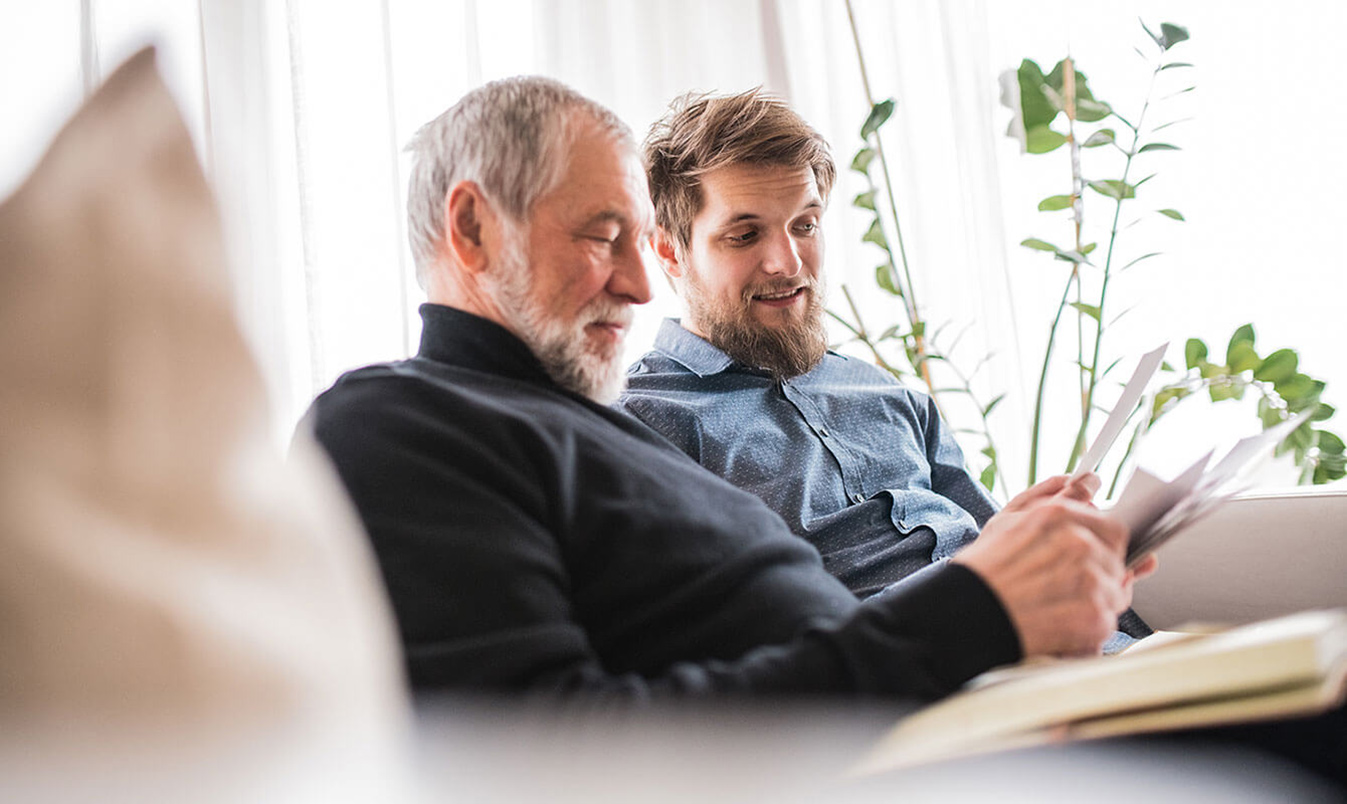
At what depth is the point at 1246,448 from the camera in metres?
0.85

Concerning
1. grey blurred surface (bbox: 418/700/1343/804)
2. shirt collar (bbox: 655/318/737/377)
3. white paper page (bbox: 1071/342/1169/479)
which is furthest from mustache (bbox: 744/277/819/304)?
grey blurred surface (bbox: 418/700/1343/804)

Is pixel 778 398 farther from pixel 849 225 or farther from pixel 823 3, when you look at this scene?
pixel 823 3

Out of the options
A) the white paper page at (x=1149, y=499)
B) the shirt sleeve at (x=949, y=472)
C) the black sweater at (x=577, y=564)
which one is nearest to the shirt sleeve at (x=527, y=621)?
the black sweater at (x=577, y=564)

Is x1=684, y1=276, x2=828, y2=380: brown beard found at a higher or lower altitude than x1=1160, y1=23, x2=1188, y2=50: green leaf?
lower

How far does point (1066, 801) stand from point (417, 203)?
2.74ft

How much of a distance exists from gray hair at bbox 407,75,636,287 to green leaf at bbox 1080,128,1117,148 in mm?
1227

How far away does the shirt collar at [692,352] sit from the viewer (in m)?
1.41

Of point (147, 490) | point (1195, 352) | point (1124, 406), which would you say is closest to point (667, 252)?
point (1124, 406)

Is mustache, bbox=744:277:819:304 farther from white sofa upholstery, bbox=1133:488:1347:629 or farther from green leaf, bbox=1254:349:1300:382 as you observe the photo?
green leaf, bbox=1254:349:1300:382

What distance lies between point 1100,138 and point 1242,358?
1.68ft

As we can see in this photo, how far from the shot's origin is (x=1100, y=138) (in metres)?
1.94

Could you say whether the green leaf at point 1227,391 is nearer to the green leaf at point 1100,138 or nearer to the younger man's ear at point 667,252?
the green leaf at point 1100,138

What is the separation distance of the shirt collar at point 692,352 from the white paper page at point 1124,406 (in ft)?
1.71

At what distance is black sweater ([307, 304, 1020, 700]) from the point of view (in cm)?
66
